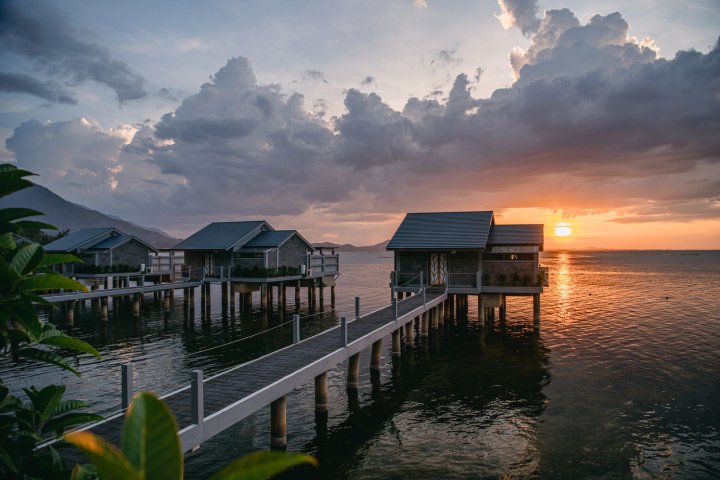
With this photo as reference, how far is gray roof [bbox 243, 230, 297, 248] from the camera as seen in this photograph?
42719 mm

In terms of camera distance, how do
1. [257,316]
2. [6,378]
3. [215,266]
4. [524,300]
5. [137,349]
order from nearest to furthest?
[6,378]
[137,349]
[257,316]
[215,266]
[524,300]

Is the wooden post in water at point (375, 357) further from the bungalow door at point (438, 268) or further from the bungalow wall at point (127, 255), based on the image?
the bungalow wall at point (127, 255)

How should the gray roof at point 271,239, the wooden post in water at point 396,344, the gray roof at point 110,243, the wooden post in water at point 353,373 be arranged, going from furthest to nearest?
1. the gray roof at point 110,243
2. the gray roof at point 271,239
3. the wooden post in water at point 396,344
4. the wooden post in water at point 353,373

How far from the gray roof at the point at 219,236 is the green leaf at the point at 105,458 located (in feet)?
135

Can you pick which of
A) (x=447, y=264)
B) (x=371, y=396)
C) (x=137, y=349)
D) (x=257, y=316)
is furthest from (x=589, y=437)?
(x=257, y=316)

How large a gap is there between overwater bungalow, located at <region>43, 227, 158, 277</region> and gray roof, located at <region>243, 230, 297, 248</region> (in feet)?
32.1

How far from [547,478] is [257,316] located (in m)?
31.5

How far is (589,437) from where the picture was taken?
51.5 ft

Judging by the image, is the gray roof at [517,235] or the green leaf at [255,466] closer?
the green leaf at [255,466]

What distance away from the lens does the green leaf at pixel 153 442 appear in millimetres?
1830

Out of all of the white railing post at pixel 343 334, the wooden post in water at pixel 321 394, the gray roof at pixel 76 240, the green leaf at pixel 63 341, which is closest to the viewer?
the green leaf at pixel 63 341

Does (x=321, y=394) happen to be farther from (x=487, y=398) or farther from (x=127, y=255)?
(x=127, y=255)

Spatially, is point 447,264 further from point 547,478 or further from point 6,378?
point 6,378

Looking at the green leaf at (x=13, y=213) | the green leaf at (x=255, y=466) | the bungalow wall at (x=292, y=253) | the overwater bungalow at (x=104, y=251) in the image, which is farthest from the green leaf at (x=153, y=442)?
the overwater bungalow at (x=104, y=251)
